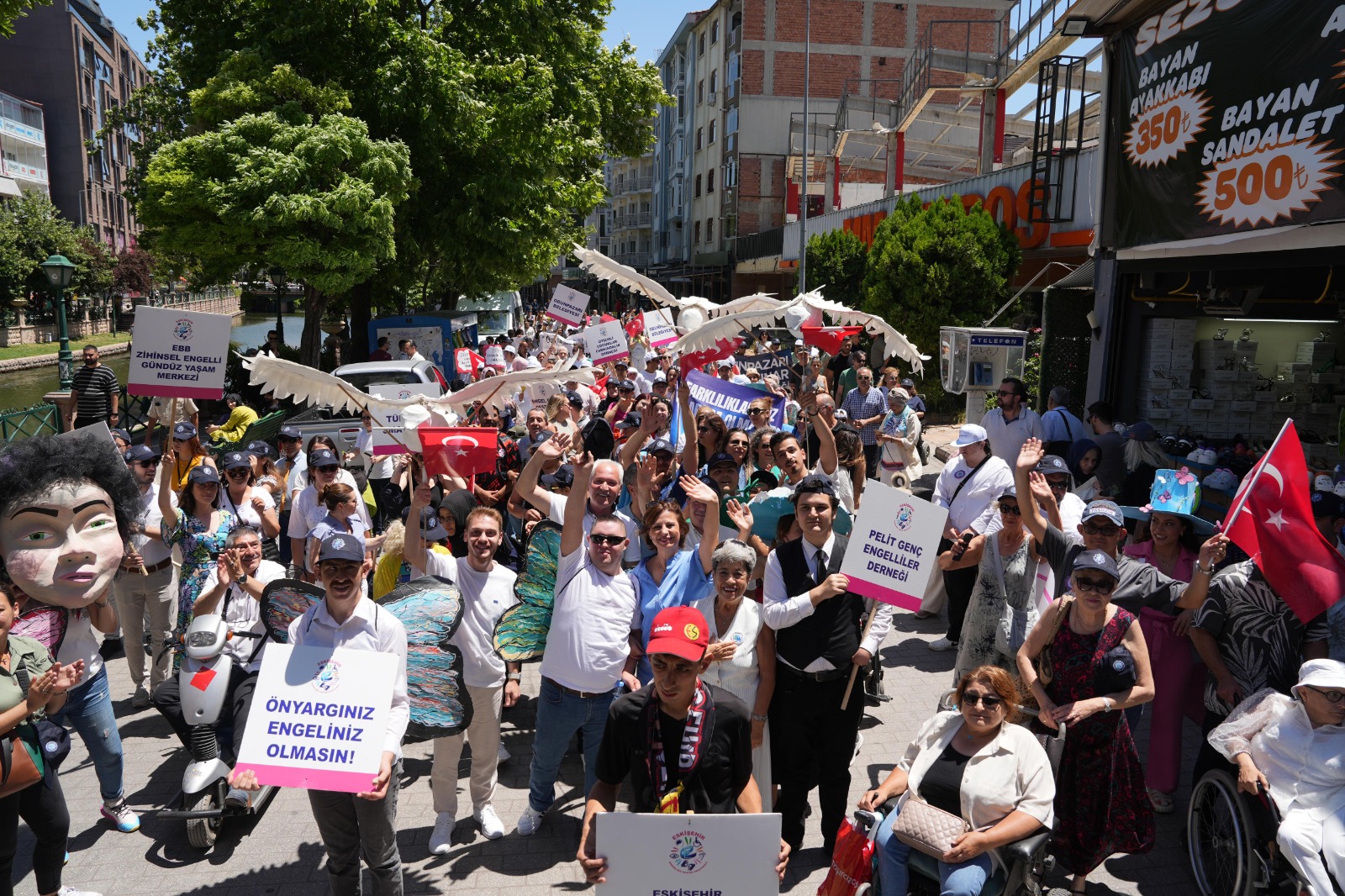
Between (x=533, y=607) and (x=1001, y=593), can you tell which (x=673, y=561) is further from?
(x=1001, y=593)

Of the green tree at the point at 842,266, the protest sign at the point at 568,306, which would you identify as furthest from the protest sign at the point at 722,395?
the green tree at the point at 842,266

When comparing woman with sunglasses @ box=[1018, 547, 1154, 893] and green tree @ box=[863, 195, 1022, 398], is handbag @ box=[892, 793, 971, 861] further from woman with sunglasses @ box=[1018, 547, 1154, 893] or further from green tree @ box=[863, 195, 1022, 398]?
green tree @ box=[863, 195, 1022, 398]

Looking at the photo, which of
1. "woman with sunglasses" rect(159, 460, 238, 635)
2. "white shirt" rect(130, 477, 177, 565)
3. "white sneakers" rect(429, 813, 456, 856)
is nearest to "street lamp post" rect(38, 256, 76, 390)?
"white shirt" rect(130, 477, 177, 565)

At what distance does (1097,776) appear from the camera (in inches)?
180

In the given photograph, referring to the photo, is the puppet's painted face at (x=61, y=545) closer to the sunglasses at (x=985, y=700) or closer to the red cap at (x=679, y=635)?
the red cap at (x=679, y=635)

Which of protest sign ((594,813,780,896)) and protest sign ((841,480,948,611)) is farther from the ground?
protest sign ((841,480,948,611))

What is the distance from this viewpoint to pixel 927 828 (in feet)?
12.9

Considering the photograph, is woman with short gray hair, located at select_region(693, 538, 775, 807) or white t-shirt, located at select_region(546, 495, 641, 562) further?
white t-shirt, located at select_region(546, 495, 641, 562)

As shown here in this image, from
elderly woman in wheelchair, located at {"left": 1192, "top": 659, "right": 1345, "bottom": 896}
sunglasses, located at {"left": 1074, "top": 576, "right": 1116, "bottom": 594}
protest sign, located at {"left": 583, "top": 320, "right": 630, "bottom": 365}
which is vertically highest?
protest sign, located at {"left": 583, "top": 320, "right": 630, "bottom": 365}

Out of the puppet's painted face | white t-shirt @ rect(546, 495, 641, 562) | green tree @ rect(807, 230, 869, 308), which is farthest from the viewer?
green tree @ rect(807, 230, 869, 308)

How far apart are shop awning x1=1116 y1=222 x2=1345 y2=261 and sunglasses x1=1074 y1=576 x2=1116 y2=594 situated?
4973 millimetres

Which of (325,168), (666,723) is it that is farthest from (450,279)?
(666,723)

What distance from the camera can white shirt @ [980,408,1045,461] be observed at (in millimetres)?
9375

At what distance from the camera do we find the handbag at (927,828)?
388 cm
